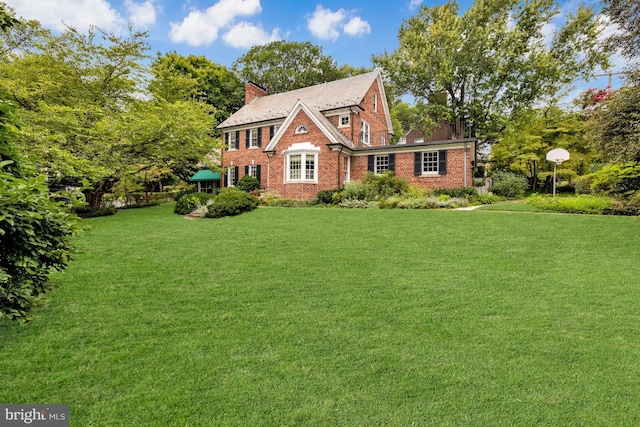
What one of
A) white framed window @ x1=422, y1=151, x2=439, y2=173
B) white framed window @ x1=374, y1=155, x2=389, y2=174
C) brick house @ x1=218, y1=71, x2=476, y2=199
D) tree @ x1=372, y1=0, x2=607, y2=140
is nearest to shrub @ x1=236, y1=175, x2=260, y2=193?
brick house @ x1=218, y1=71, x2=476, y2=199

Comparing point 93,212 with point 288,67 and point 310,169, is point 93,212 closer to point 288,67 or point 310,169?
point 310,169

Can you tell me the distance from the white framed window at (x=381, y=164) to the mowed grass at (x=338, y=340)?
11.7 metres

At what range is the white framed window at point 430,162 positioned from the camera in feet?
55.4

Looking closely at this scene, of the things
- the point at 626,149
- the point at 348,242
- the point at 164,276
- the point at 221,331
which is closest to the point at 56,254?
the point at 221,331

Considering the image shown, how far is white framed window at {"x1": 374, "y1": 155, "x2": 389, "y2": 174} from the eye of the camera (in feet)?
59.5

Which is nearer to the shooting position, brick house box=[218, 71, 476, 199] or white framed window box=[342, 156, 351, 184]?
brick house box=[218, 71, 476, 199]

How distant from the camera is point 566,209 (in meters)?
11.4

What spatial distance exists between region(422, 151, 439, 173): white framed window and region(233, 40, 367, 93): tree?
22.8m

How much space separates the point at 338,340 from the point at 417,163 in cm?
1548

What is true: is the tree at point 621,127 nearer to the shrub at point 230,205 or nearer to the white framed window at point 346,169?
the white framed window at point 346,169

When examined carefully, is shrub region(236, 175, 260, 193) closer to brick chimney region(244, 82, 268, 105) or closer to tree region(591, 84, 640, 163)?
brick chimney region(244, 82, 268, 105)

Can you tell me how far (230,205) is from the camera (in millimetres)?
13195

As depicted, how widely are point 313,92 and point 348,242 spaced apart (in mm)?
18623

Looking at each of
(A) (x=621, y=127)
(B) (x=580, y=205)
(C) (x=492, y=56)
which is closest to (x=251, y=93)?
(C) (x=492, y=56)
